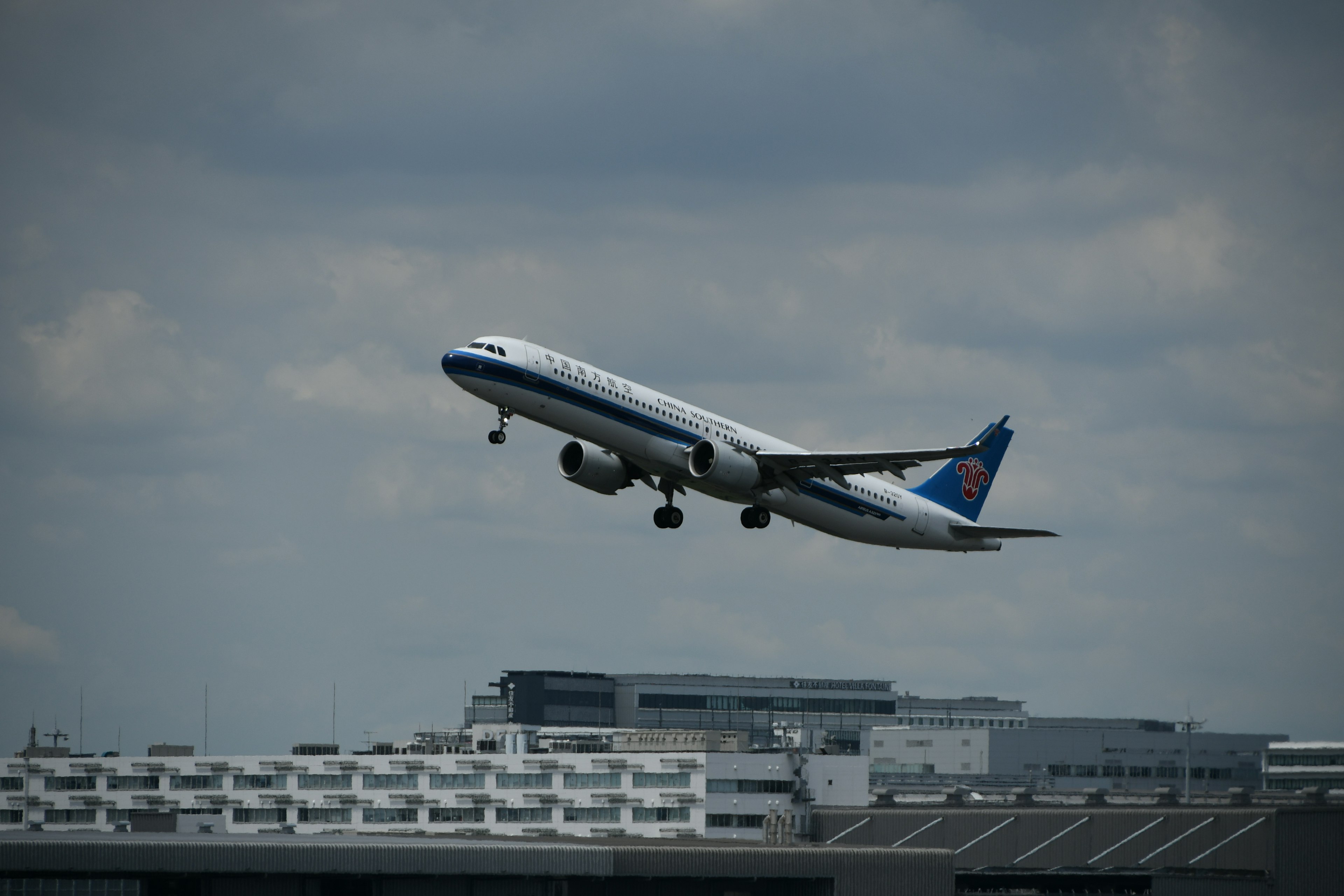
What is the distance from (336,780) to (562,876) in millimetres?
78988

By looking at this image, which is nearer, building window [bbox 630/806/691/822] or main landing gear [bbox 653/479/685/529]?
main landing gear [bbox 653/479/685/529]

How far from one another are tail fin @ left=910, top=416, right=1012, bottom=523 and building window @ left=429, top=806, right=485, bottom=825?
5386 cm

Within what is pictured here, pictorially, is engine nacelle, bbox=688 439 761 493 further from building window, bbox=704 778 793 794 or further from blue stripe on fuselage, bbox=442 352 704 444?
building window, bbox=704 778 793 794

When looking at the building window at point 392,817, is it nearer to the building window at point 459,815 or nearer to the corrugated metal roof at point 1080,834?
the building window at point 459,815

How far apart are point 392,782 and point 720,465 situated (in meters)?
73.1

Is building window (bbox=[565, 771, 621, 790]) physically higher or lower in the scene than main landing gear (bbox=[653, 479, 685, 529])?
lower

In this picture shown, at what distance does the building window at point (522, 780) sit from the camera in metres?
136

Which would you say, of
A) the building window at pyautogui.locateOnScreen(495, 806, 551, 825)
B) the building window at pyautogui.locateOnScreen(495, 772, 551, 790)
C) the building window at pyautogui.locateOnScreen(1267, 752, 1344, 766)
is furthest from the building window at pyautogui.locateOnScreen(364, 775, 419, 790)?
the building window at pyautogui.locateOnScreen(1267, 752, 1344, 766)

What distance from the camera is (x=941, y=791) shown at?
174 m

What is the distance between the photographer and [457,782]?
141500 millimetres

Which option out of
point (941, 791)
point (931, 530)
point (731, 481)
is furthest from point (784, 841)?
point (941, 791)

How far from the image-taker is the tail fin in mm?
104000

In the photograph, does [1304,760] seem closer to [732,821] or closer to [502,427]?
[732,821]

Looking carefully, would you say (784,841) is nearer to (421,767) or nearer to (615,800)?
(615,800)
